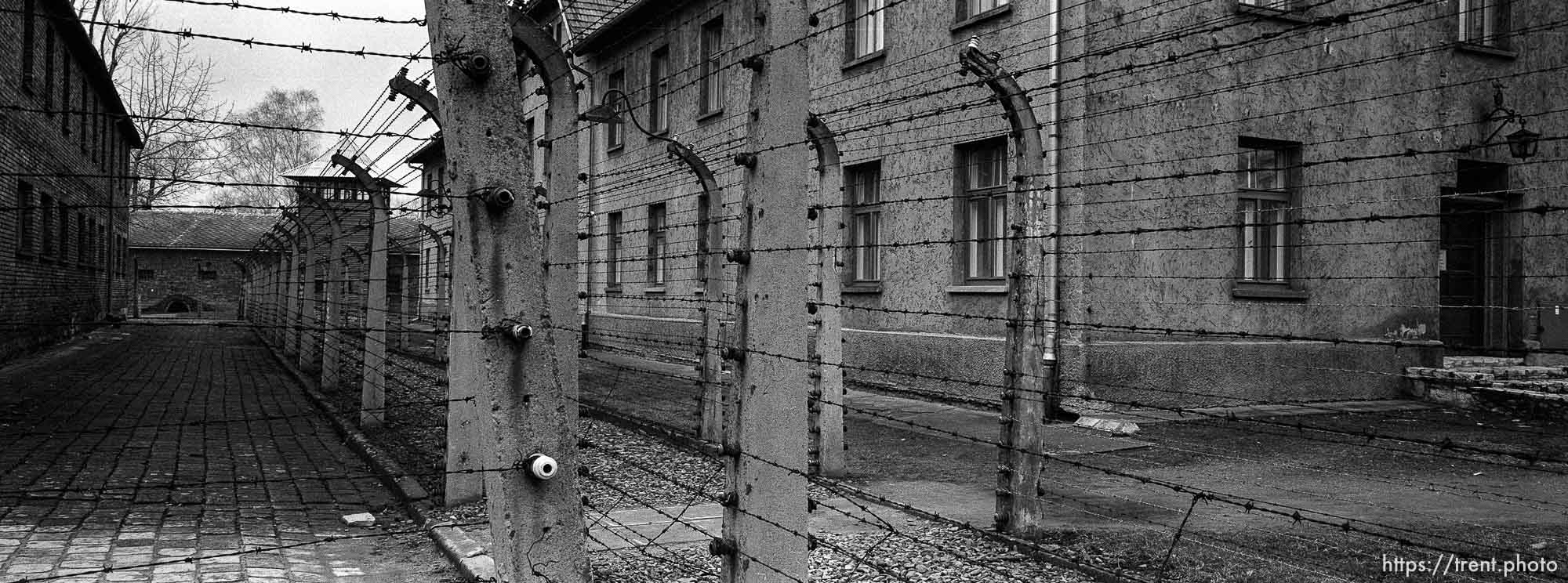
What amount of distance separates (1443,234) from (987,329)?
6773mm

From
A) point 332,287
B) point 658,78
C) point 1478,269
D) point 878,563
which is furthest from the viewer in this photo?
point 658,78

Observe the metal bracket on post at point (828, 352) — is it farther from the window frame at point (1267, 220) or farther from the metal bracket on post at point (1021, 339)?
the window frame at point (1267, 220)

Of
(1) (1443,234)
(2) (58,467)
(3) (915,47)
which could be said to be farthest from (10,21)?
(1) (1443,234)

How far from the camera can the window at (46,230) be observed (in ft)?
76.5

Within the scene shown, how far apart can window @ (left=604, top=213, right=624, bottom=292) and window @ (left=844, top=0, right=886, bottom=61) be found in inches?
308

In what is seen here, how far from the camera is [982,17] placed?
14.1 meters

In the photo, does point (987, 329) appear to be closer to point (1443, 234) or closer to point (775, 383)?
point (1443, 234)

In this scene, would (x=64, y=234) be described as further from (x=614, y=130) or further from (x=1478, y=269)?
(x=1478, y=269)

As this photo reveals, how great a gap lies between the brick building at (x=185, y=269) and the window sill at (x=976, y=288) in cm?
5199

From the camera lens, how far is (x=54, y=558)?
6.08 metres

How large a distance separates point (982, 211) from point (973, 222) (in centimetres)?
25

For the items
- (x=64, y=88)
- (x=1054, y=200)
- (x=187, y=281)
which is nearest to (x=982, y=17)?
(x=1054, y=200)

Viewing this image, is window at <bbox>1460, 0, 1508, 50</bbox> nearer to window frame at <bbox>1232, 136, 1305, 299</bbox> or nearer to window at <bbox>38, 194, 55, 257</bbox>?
window frame at <bbox>1232, 136, 1305, 299</bbox>

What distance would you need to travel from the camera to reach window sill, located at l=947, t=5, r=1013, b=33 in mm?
13688
